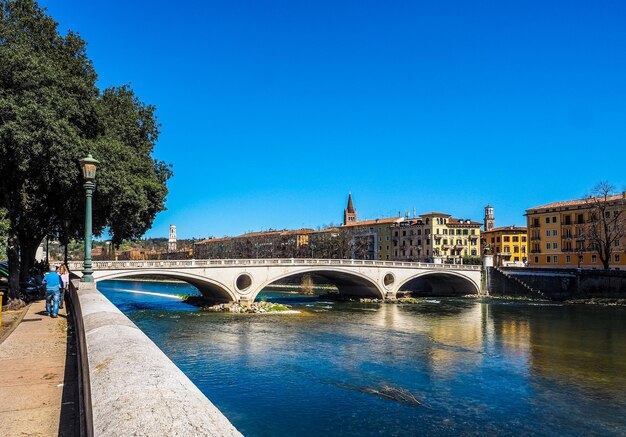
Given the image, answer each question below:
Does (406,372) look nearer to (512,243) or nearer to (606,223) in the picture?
(606,223)

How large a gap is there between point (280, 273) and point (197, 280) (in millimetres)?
8746

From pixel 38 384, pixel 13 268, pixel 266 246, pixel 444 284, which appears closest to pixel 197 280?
pixel 13 268

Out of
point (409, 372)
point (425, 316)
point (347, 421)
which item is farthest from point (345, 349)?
point (425, 316)

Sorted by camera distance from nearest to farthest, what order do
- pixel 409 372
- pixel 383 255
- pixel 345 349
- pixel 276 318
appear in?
pixel 409 372 < pixel 345 349 < pixel 276 318 < pixel 383 255

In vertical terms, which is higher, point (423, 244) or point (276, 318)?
point (423, 244)

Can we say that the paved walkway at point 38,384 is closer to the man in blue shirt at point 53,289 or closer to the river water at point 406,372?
the man in blue shirt at point 53,289

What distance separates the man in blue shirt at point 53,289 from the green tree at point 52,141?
6.96 m

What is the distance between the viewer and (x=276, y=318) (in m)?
40.3

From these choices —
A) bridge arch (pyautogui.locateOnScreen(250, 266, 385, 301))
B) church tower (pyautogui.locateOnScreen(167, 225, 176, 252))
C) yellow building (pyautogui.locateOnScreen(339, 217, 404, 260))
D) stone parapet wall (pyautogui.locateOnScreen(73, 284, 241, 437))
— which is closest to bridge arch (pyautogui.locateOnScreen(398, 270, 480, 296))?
bridge arch (pyautogui.locateOnScreen(250, 266, 385, 301))

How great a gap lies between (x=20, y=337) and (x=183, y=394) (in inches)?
326

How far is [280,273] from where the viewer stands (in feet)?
169

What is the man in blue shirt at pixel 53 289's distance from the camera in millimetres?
12586

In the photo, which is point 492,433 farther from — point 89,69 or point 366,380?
point 89,69

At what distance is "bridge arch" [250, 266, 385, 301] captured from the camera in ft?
175
